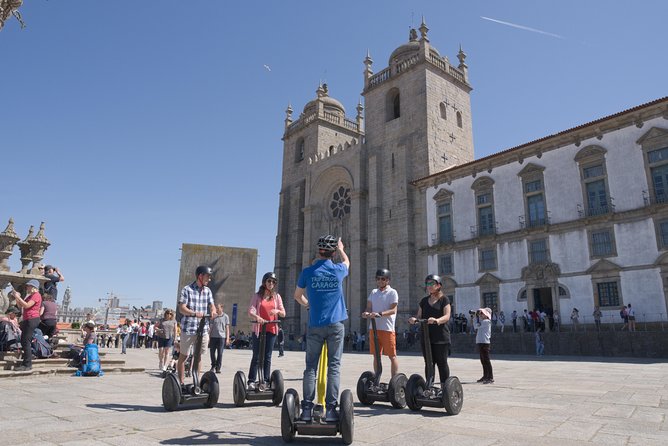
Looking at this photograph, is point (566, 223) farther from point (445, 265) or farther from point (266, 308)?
point (266, 308)

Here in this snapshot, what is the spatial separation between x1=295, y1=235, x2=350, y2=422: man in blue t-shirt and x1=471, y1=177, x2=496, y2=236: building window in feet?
75.9

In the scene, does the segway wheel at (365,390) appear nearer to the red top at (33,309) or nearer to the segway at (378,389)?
the segway at (378,389)

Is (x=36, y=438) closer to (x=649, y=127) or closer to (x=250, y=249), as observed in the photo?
(x=649, y=127)

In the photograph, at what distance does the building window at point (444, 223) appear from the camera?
1090 inches

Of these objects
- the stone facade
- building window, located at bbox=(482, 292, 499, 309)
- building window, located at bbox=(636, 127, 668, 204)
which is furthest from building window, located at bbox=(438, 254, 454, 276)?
building window, located at bbox=(636, 127, 668, 204)

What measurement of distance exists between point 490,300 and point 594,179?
8393 mm

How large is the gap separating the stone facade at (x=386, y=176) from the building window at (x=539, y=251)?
23.5 ft

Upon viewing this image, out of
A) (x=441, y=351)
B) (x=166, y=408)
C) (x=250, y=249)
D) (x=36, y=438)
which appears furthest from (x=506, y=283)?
(x=250, y=249)

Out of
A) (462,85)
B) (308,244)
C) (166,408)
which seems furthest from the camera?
(308,244)

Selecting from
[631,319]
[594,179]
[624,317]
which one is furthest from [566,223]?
[631,319]

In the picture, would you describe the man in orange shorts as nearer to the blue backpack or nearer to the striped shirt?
the striped shirt

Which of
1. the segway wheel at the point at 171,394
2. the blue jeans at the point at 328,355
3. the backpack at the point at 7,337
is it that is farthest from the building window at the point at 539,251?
the backpack at the point at 7,337

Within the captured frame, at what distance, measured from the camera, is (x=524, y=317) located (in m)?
22.4

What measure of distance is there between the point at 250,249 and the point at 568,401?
1704 inches
